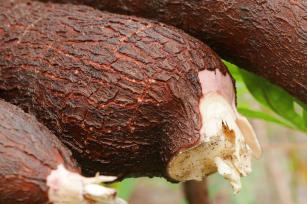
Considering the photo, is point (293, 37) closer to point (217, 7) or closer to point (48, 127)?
point (217, 7)

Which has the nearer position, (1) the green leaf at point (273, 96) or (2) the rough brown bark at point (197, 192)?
(1) the green leaf at point (273, 96)

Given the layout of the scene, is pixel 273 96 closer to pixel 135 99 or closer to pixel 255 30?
pixel 255 30

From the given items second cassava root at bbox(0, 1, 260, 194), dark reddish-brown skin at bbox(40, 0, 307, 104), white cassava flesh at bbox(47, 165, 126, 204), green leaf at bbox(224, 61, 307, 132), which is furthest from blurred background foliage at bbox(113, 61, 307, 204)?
white cassava flesh at bbox(47, 165, 126, 204)

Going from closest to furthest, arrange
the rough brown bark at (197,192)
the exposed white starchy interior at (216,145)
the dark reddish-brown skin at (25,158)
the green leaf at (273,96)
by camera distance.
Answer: the dark reddish-brown skin at (25,158) < the exposed white starchy interior at (216,145) < the green leaf at (273,96) < the rough brown bark at (197,192)

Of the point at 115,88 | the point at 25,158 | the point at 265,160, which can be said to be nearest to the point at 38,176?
the point at 25,158

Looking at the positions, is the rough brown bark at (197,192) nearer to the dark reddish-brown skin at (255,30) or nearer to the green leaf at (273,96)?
the green leaf at (273,96)

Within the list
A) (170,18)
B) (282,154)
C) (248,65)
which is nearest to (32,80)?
(170,18)

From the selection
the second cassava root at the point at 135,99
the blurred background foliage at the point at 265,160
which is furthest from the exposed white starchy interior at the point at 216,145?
the blurred background foliage at the point at 265,160
